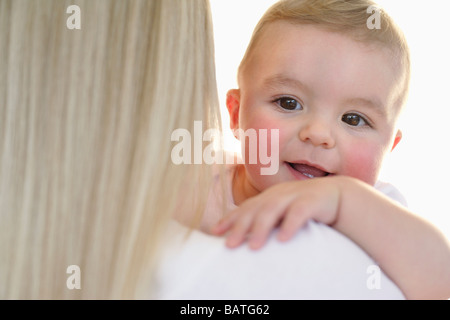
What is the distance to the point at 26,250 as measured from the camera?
0.72m

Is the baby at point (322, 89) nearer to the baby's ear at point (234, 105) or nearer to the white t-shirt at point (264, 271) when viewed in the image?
the baby's ear at point (234, 105)

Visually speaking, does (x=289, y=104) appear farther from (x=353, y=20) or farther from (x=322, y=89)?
(x=353, y=20)

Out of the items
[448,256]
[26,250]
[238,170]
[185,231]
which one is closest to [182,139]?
[185,231]

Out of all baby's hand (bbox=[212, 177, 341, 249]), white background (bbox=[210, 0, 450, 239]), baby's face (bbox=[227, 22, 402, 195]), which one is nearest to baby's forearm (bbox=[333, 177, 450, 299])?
baby's hand (bbox=[212, 177, 341, 249])

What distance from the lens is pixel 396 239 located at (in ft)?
2.61

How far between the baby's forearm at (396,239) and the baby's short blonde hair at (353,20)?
518 mm

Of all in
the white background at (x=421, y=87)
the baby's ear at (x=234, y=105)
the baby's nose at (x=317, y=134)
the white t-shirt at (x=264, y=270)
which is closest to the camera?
the white t-shirt at (x=264, y=270)

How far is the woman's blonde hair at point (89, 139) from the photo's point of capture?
0.72m

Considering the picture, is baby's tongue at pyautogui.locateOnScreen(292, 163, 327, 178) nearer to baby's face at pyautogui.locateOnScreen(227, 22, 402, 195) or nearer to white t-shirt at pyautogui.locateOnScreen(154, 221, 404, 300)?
baby's face at pyautogui.locateOnScreen(227, 22, 402, 195)

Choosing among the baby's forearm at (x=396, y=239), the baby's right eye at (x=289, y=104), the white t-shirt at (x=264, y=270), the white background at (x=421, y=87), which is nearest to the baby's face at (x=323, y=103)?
the baby's right eye at (x=289, y=104)

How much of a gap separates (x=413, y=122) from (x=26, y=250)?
1.81 metres
